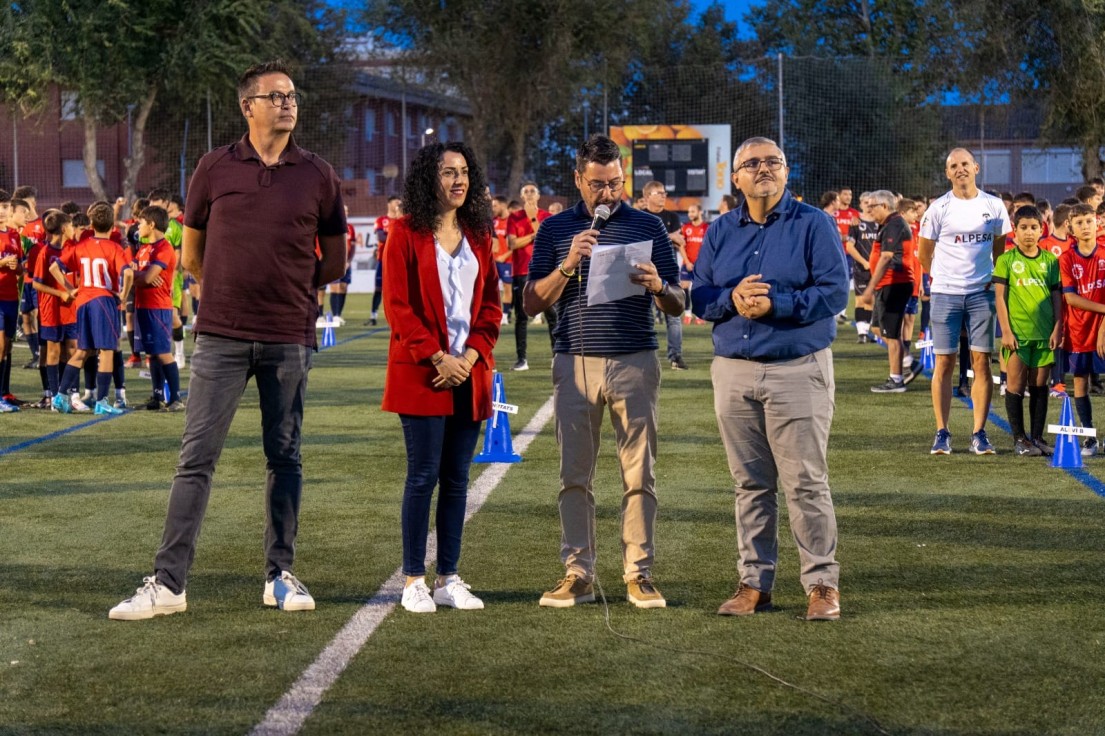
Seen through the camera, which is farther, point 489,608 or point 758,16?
point 758,16

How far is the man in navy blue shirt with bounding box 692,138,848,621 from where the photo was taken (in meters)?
5.87

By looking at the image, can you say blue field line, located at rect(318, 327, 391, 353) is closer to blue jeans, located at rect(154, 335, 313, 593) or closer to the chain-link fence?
blue jeans, located at rect(154, 335, 313, 593)

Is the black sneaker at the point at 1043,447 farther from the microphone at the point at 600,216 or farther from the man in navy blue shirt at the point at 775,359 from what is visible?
the microphone at the point at 600,216

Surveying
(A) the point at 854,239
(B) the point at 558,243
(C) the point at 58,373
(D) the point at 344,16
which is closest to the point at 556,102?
(D) the point at 344,16

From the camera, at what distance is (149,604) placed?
5902 mm

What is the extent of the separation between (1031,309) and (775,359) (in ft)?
16.9

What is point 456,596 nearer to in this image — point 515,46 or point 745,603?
point 745,603

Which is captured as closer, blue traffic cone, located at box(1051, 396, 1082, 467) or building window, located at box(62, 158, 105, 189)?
blue traffic cone, located at box(1051, 396, 1082, 467)

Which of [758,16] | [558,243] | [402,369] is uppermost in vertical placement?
[758,16]

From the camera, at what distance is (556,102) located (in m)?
55.1

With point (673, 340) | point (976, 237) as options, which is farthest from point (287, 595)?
point (673, 340)

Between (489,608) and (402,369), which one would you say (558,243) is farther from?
(489,608)

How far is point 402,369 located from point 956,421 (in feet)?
25.1

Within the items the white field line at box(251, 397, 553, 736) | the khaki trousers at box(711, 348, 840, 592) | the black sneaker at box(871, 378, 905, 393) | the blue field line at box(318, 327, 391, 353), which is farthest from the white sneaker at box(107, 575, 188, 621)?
the blue field line at box(318, 327, 391, 353)
